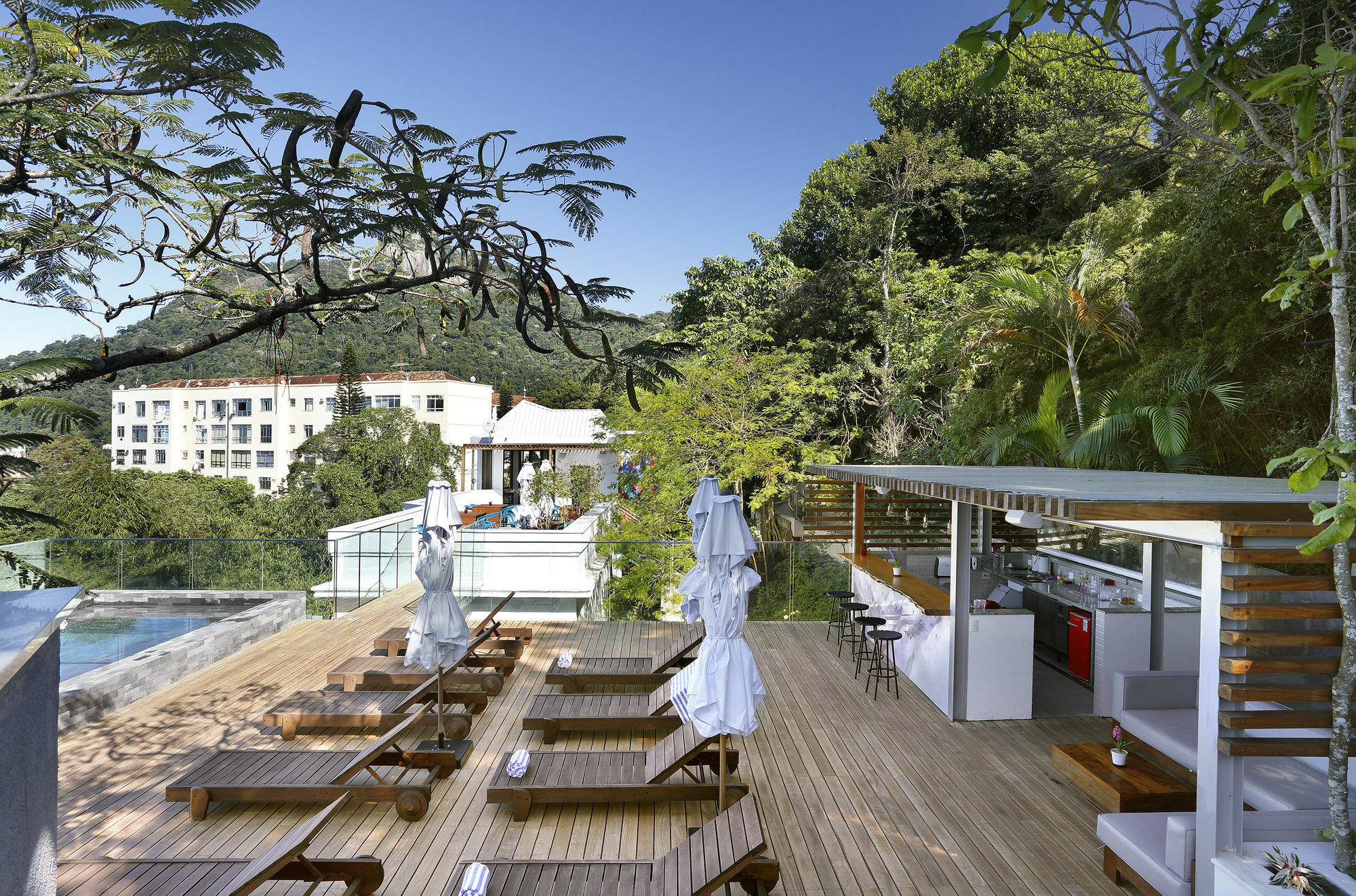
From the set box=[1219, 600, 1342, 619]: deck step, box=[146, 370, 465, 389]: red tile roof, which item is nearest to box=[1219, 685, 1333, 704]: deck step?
box=[1219, 600, 1342, 619]: deck step

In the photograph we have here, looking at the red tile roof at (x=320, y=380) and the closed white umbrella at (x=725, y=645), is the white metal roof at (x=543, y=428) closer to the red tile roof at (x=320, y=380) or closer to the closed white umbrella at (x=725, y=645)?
the red tile roof at (x=320, y=380)

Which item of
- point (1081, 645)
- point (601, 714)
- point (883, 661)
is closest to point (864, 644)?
point (883, 661)

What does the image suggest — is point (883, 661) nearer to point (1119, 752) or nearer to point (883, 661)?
point (883, 661)

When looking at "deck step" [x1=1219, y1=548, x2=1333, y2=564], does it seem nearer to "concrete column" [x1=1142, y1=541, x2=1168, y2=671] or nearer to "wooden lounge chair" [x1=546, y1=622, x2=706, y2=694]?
"concrete column" [x1=1142, y1=541, x2=1168, y2=671]

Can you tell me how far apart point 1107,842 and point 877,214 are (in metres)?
17.2

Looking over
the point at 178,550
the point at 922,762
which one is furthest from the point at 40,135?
the point at 178,550

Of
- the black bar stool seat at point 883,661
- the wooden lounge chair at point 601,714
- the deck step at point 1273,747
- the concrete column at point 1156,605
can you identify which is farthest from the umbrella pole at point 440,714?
the concrete column at point 1156,605

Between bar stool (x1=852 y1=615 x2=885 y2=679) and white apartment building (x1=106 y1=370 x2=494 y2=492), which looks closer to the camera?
bar stool (x1=852 y1=615 x2=885 y2=679)

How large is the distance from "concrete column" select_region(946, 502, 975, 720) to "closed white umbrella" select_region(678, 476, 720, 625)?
2795 millimetres

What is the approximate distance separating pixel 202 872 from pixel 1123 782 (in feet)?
17.8

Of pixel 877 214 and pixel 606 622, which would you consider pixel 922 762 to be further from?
pixel 877 214

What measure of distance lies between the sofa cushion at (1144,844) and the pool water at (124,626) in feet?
36.7

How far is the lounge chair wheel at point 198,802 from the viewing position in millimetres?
4730

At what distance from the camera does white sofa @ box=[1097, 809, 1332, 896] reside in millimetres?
3578
